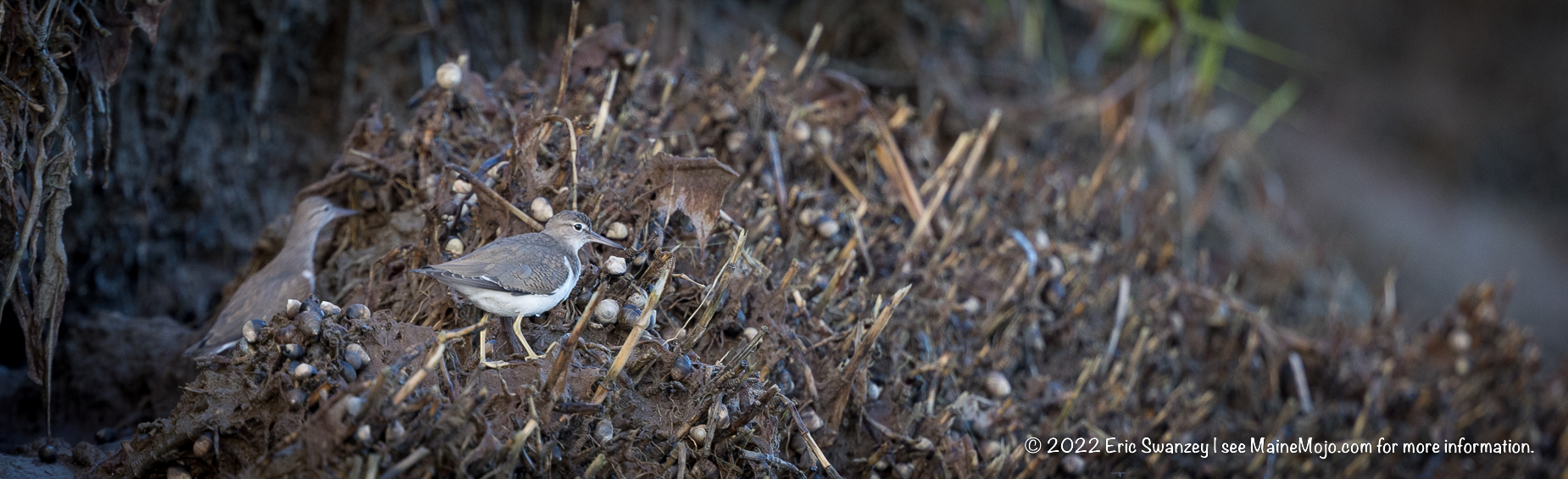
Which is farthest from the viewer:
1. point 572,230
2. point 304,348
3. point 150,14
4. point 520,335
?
point 150,14

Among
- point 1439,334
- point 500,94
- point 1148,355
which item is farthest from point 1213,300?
point 500,94

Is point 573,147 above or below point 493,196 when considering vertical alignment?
above

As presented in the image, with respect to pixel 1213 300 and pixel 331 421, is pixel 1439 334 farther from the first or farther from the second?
pixel 331 421

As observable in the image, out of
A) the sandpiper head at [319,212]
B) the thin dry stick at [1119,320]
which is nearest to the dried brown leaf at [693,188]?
the sandpiper head at [319,212]

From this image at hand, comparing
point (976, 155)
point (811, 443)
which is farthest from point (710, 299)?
point (976, 155)

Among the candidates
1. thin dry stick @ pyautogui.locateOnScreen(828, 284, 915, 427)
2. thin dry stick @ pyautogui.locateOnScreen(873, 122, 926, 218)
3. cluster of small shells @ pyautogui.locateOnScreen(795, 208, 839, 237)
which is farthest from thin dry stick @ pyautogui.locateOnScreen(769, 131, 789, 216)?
thin dry stick @ pyautogui.locateOnScreen(828, 284, 915, 427)

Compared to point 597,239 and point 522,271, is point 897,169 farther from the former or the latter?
point 522,271

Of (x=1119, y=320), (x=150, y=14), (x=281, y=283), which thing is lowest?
(x=1119, y=320)

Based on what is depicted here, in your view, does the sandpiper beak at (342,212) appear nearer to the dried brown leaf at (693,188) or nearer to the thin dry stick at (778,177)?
the dried brown leaf at (693,188)
